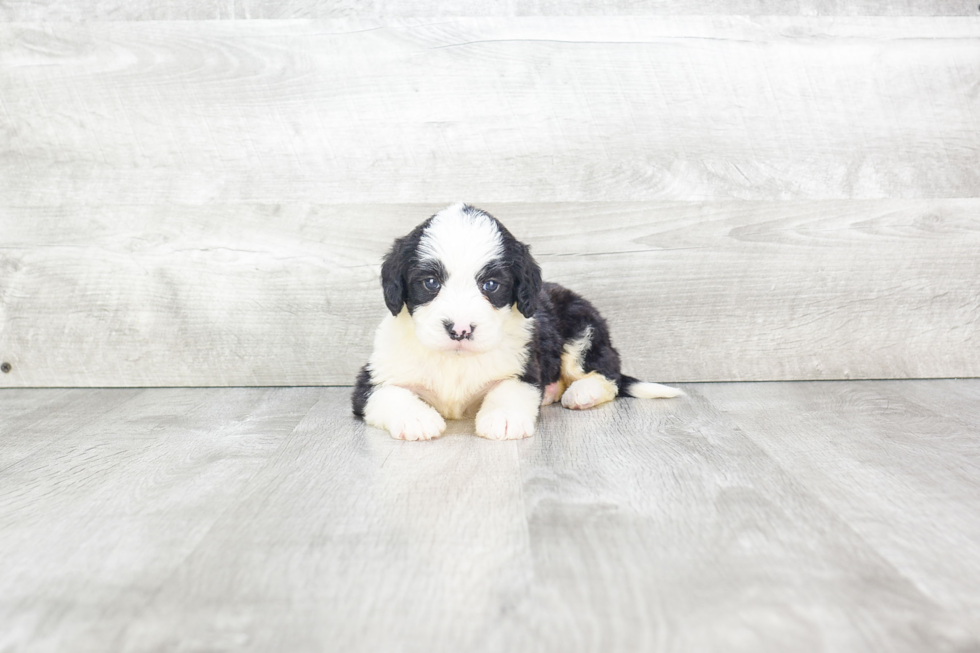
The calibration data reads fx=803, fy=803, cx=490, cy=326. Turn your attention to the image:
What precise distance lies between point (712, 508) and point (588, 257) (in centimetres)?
155

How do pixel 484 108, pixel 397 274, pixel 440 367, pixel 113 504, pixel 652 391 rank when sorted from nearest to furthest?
pixel 113 504 < pixel 397 274 < pixel 440 367 < pixel 652 391 < pixel 484 108

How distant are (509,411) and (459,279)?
403 mm

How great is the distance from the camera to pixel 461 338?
2.16 m

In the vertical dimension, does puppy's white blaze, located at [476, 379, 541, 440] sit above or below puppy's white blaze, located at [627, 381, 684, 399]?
above

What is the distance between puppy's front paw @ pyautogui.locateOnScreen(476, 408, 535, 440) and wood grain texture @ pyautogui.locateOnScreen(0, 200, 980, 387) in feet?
3.00

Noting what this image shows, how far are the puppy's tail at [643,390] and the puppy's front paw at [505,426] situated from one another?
0.66m

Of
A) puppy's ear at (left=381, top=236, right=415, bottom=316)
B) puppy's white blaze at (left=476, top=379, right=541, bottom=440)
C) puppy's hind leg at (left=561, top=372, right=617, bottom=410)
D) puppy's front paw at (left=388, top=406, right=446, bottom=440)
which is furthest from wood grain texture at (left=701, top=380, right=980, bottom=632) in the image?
puppy's ear at (left=381, top=236, right=415, bottom=316)

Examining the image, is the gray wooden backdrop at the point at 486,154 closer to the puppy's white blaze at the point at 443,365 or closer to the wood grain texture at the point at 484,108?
the wood grain texture at the point at 484,108

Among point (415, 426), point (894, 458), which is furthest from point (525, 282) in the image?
point (894, 458)

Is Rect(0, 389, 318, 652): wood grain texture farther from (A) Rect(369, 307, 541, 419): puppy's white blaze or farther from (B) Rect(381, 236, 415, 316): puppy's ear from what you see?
(B) Rect(381, 236, 415, 316): puppy's ear

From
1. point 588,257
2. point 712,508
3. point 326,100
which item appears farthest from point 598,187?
point 712,508

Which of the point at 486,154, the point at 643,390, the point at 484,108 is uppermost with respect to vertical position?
the point at 484,108

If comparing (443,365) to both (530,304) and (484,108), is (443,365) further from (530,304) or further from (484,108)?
(484,108)

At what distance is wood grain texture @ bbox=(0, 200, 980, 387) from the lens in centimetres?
304
